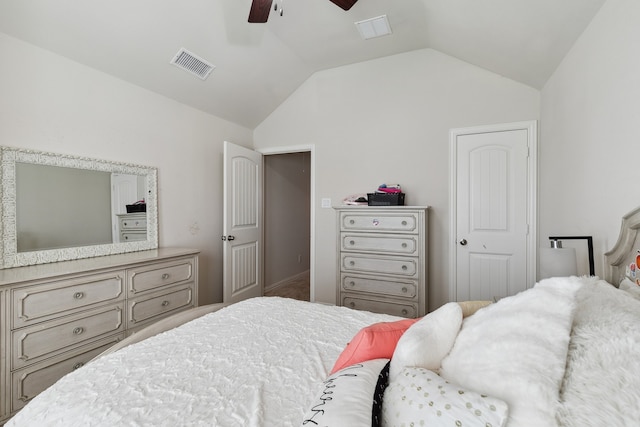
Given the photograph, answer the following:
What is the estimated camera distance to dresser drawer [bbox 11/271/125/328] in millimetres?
1579

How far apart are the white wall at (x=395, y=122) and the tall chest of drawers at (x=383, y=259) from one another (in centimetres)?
49

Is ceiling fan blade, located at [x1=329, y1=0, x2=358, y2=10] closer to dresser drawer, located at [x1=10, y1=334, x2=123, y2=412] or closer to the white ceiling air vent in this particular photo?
the white ceiling air vent

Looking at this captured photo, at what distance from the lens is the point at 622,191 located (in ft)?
4.03

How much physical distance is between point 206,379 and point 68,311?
1.44 metres

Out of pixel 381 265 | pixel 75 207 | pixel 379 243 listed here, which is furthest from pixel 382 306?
pixel 75 207

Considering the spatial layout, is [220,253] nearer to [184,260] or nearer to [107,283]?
[184,260]

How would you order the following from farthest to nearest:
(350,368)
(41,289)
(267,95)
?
1. (267,95)
2. (41,289)
3. (350,368)

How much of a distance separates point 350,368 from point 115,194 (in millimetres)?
2560

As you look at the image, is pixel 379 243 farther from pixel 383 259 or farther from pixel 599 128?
pixel 599 128

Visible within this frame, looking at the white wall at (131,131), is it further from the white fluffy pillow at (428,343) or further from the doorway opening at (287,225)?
the white fluffy pillow at (428,343)

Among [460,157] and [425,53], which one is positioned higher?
[425,53]

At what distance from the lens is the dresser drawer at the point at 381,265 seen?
2.57 meters

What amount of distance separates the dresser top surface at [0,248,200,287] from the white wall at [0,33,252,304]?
0.47 metres

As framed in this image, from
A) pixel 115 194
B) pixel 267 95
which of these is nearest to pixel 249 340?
pixel 115 194
